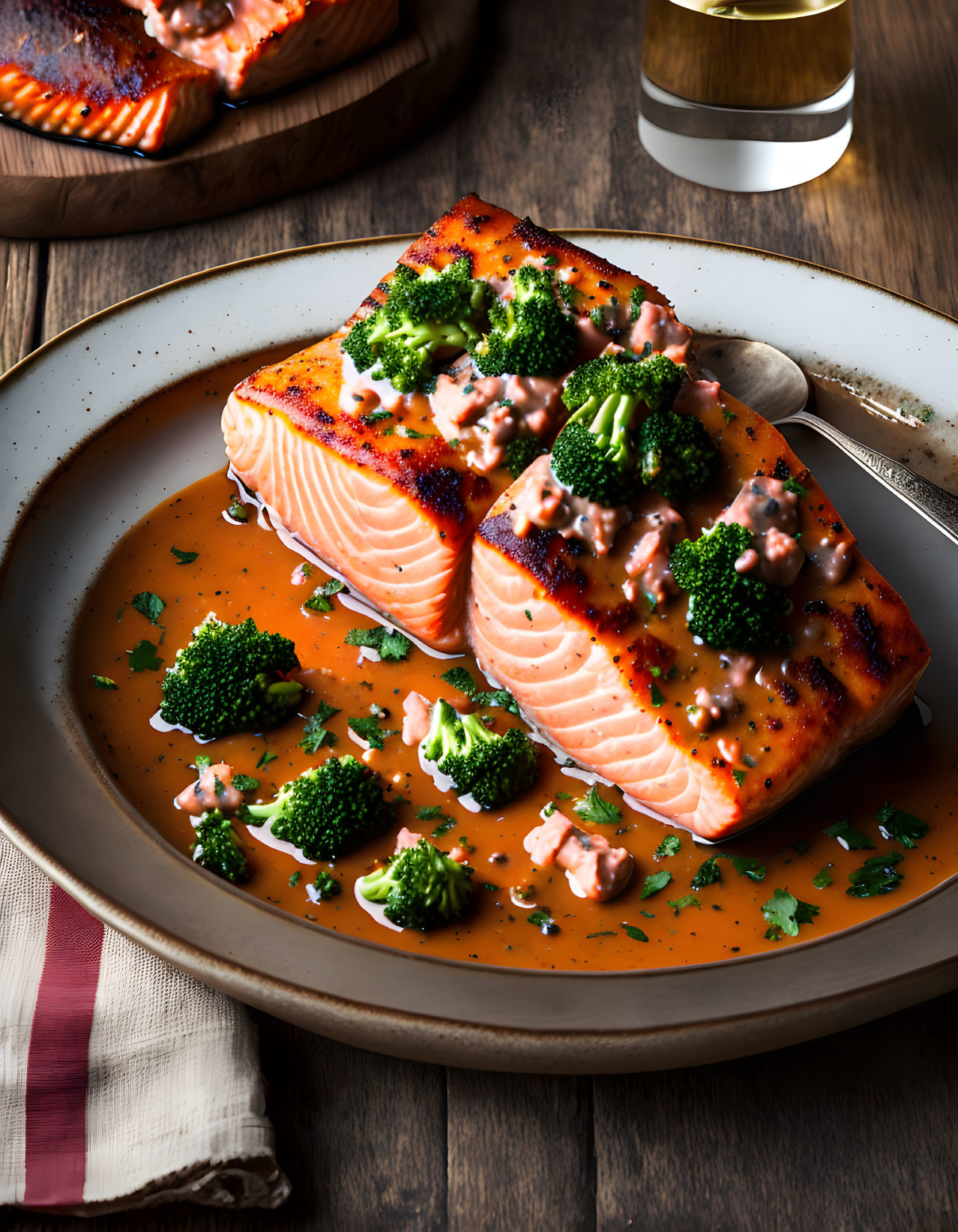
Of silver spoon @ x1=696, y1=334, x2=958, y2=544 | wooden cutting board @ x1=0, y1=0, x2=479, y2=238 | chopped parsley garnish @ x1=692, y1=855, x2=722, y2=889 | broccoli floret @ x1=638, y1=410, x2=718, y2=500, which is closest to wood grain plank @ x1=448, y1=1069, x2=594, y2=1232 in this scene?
chopped parsley garnish @ x1=692, y1=855, x2=722, y2=889

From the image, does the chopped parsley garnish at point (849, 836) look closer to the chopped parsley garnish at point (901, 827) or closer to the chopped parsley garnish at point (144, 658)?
the chopped parsley garnish at point (901, 827)

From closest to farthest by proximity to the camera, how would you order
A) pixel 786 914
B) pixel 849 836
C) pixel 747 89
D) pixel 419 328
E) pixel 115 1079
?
pixel 115 1079 → pixel 786 914 → pixel 849 836 → pixel 419 328 → pixel 747 89

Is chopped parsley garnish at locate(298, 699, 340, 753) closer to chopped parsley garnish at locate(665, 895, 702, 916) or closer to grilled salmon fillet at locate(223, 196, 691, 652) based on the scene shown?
grilled salmon fillet at locate(223, 196, 691, 652)

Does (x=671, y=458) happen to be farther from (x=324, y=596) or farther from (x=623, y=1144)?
(x=623, y=1144)

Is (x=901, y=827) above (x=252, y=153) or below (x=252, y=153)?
below

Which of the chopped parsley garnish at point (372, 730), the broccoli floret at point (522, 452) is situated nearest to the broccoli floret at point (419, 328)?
the broccoli floret at point (522, 452)

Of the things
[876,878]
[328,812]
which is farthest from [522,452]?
[876,878]

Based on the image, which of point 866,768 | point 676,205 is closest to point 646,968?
point 866,768
